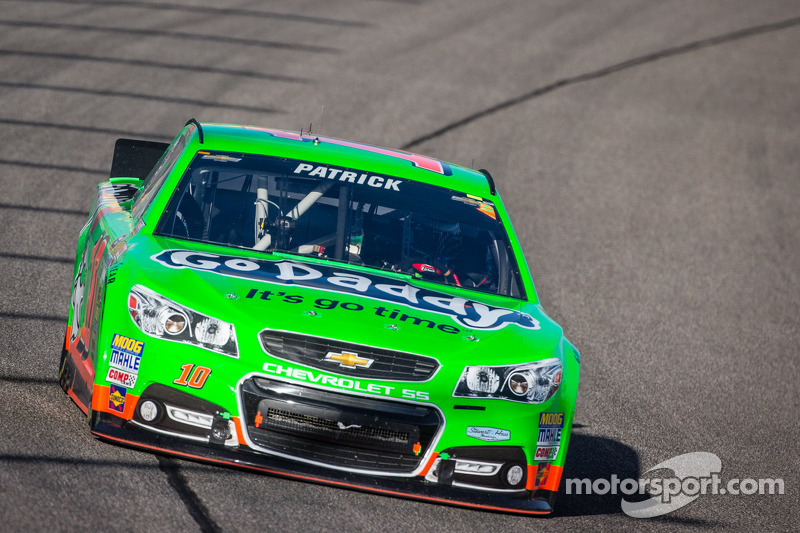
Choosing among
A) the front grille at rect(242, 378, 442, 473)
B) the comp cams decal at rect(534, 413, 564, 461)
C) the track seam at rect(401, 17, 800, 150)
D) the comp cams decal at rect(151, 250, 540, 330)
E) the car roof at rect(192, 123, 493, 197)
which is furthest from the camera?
the track seam at rect(401, 17, 800, 150)

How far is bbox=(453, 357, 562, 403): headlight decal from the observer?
190 inches

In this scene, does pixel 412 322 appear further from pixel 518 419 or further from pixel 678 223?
pixel 678 223

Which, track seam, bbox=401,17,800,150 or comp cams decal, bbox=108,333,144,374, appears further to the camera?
track seam, bbox=401,17,800,150

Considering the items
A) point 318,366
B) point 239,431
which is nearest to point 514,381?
point 318,366

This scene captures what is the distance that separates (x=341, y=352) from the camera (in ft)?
15.4

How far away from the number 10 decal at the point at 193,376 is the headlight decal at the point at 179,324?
0.10m

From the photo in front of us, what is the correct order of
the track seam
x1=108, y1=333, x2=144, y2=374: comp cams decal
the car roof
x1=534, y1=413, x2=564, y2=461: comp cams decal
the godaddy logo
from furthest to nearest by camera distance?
the track seam < the car roof < the godaddy logo < x1=534, y1=413, x2=564, y2=461: comp cams decal < x1=108, y1=333, x2=144, y2=374: comp cams decal

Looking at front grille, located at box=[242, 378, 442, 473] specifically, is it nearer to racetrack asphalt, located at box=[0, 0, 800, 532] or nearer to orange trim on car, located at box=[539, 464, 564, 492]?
racetrack asphalt, located at box=[0, 0, 800, 532]

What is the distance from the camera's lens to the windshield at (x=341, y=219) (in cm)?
579

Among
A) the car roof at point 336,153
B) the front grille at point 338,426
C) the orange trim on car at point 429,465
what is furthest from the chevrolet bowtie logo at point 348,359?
the car roof at point 336,153

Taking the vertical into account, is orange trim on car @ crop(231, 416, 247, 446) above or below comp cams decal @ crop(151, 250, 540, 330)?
below

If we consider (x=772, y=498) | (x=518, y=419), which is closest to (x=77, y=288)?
(x=518, y=419)

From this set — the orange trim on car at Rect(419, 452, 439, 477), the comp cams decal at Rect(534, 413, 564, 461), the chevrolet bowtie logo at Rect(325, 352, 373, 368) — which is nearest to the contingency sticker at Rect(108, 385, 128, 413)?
the chevrolet bowtie logo at Rect(325, 352, 373, 368)

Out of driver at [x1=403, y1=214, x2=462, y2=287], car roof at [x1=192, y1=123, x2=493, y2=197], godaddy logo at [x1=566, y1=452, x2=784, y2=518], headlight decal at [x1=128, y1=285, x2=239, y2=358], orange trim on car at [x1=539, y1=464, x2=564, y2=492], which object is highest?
car roof at [x1=192, y1=123, x2=493, y2=197]
